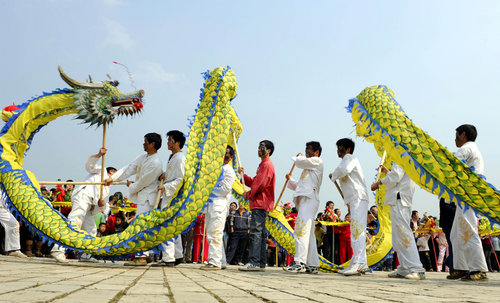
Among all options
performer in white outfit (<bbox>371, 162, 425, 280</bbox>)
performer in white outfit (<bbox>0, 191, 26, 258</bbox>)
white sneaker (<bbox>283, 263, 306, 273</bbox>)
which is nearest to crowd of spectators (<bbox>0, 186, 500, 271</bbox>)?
performer in white outfit (<bbox>0, 191, 26, 258</bbox>)

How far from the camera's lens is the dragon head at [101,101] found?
5.93 meters

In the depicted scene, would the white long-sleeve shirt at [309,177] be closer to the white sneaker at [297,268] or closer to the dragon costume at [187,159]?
the dragon costume at [187,159]

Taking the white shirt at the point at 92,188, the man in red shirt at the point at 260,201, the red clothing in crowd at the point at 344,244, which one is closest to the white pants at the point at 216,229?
the man in red shirt at the point at 260,201

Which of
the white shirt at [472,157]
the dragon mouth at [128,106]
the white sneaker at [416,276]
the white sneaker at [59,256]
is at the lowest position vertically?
the white sneaker at [416,276]

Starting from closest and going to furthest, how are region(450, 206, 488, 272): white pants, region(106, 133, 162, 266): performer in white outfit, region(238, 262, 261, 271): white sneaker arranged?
region(450, 206, 488, 272): white pants → region(238, 262, 261, 271): white sneaker → region(106, 133, 162, 266): performer in white outfit

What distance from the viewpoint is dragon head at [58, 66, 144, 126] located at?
19.5ft

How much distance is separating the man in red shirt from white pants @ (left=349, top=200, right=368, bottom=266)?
4.21 ft

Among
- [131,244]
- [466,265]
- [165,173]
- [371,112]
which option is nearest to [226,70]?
[165,173]

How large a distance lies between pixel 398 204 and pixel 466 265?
1.13 metres

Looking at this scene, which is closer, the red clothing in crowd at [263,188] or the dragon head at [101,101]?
the dragon head at [101,101]

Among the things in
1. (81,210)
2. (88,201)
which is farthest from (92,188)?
(81,210)

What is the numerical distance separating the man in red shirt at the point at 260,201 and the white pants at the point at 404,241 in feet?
6.11

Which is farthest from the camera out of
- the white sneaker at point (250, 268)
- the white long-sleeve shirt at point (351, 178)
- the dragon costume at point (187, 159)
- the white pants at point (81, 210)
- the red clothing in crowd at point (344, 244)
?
the red clothing in crowd at point (344, 244)

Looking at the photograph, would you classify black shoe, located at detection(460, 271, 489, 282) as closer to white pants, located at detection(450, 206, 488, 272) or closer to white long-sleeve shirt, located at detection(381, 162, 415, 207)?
white pants, located at detection(450, 206, 488, 272)
